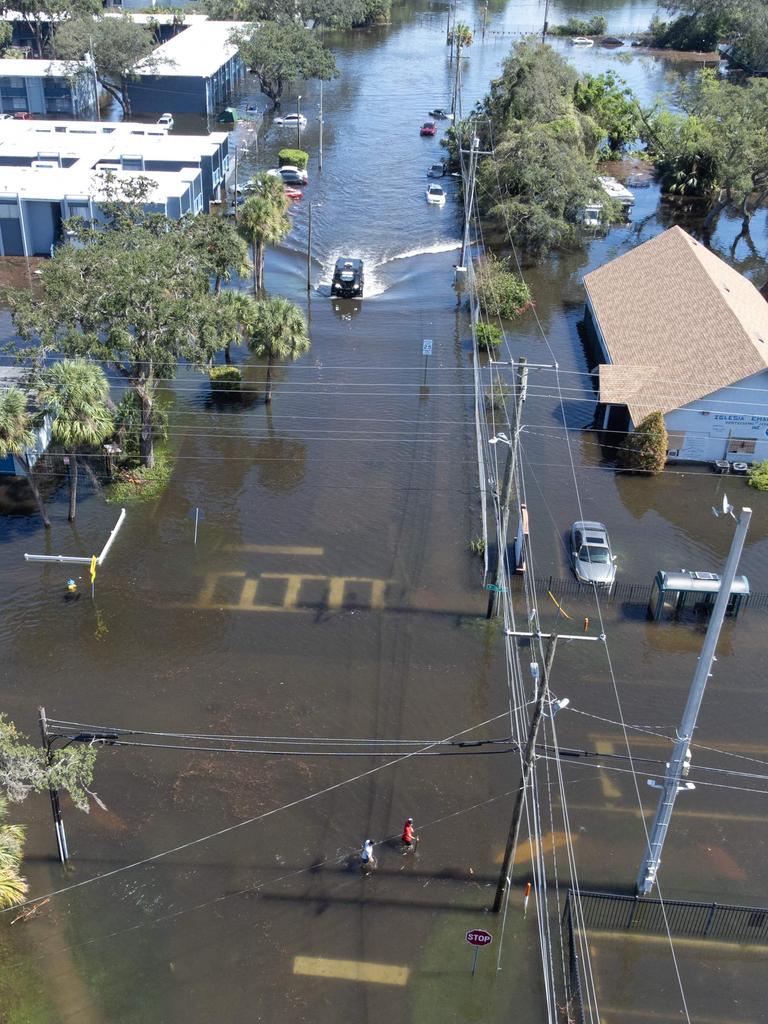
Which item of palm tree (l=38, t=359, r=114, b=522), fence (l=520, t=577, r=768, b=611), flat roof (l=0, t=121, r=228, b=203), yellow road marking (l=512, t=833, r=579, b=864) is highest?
flat roof (l=0, t=121, r=228, b=203)

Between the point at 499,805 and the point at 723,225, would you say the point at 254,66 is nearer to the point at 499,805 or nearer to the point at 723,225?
the point at 723,225

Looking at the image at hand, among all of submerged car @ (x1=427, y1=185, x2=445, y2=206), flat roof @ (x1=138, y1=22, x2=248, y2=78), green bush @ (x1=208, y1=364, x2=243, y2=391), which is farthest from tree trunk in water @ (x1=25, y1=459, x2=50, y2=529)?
flat roof @ (x1=138, y1=22, x2=248, y2=78)

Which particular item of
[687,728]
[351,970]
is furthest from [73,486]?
[687,728]

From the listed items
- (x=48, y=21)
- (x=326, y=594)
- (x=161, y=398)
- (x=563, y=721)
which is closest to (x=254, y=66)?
(x=48, y=21)

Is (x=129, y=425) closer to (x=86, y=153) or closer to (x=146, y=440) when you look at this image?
(x=146, y=440)

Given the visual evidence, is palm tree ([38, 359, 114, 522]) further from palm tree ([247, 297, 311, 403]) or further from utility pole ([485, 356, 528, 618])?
utility pole ([485, 356, 528, 618])

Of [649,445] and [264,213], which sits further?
[264,213]
